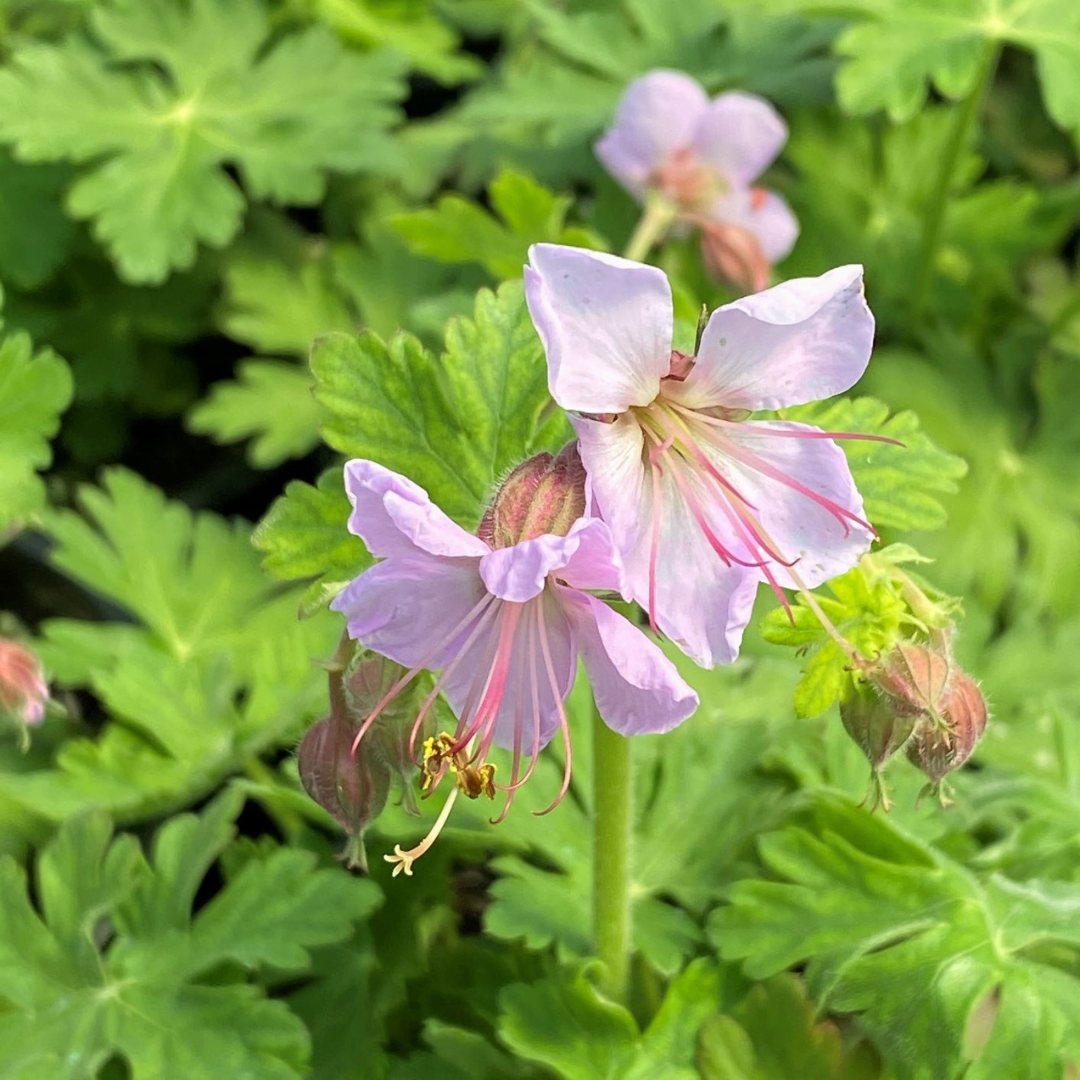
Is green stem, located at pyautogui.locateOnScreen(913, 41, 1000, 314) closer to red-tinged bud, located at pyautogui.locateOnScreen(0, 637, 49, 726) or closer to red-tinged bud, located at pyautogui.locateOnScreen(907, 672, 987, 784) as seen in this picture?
red-tinged bud, located at pyautogui.locateOnScreen(907, 672, 987, 784)

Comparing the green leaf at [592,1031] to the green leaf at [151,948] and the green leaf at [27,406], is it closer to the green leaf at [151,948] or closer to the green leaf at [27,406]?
the green leaf at [151,948]

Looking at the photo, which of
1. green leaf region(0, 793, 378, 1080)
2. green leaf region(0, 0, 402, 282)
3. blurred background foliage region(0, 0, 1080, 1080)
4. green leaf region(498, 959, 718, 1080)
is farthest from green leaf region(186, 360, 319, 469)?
green leaf region(498, 959, 718, 1080)

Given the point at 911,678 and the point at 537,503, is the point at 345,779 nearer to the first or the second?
the point at 537,503

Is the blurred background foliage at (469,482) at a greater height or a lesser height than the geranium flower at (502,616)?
lesser

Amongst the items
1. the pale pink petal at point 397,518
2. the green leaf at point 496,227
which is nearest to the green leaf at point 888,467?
the pale pink petal at point 397,518

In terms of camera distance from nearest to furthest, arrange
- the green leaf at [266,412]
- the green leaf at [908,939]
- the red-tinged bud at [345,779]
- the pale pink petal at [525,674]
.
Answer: the pale pink petal at [525,674], the red-tinged bud at [345,779], the green leaf at [908,939], the green leaf at [266,412]
